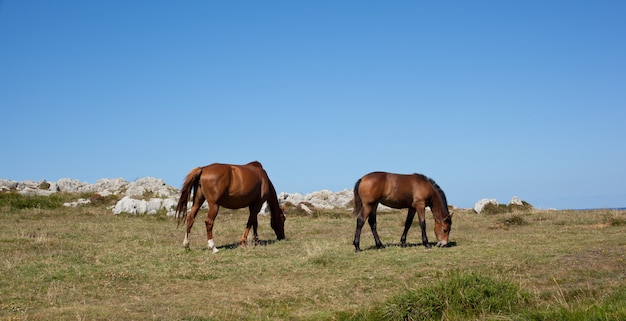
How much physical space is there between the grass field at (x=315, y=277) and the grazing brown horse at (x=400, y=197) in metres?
0.77

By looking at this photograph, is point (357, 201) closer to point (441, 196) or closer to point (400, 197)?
point (400, 197)

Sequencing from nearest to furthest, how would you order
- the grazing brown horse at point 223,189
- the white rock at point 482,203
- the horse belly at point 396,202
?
the horse belly at point 396,202
the grazing brown horse at point 223,189
the white rock at point 482,203

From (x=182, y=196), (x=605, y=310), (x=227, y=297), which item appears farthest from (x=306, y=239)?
(x=605, y=310)

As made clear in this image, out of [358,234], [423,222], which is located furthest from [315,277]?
[423,222]

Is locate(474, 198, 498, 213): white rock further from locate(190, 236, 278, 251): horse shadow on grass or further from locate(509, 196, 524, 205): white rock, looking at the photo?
locate(190, 236, 278, 251): horse shadow on grass

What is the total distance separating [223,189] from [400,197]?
4.91m

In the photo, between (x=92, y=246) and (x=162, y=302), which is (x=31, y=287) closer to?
(x=162, y=302)

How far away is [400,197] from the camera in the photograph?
15594 millimetres

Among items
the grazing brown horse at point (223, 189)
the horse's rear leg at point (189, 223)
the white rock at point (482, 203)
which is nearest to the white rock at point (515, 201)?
the white rock at point (482, 203)

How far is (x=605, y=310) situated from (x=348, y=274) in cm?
531

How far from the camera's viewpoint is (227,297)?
997cm

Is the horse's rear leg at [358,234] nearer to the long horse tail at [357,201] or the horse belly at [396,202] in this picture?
the long horse tail at [357,201]

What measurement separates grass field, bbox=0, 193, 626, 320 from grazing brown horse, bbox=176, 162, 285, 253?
0.96 meters

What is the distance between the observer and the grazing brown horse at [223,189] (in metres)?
15.7
